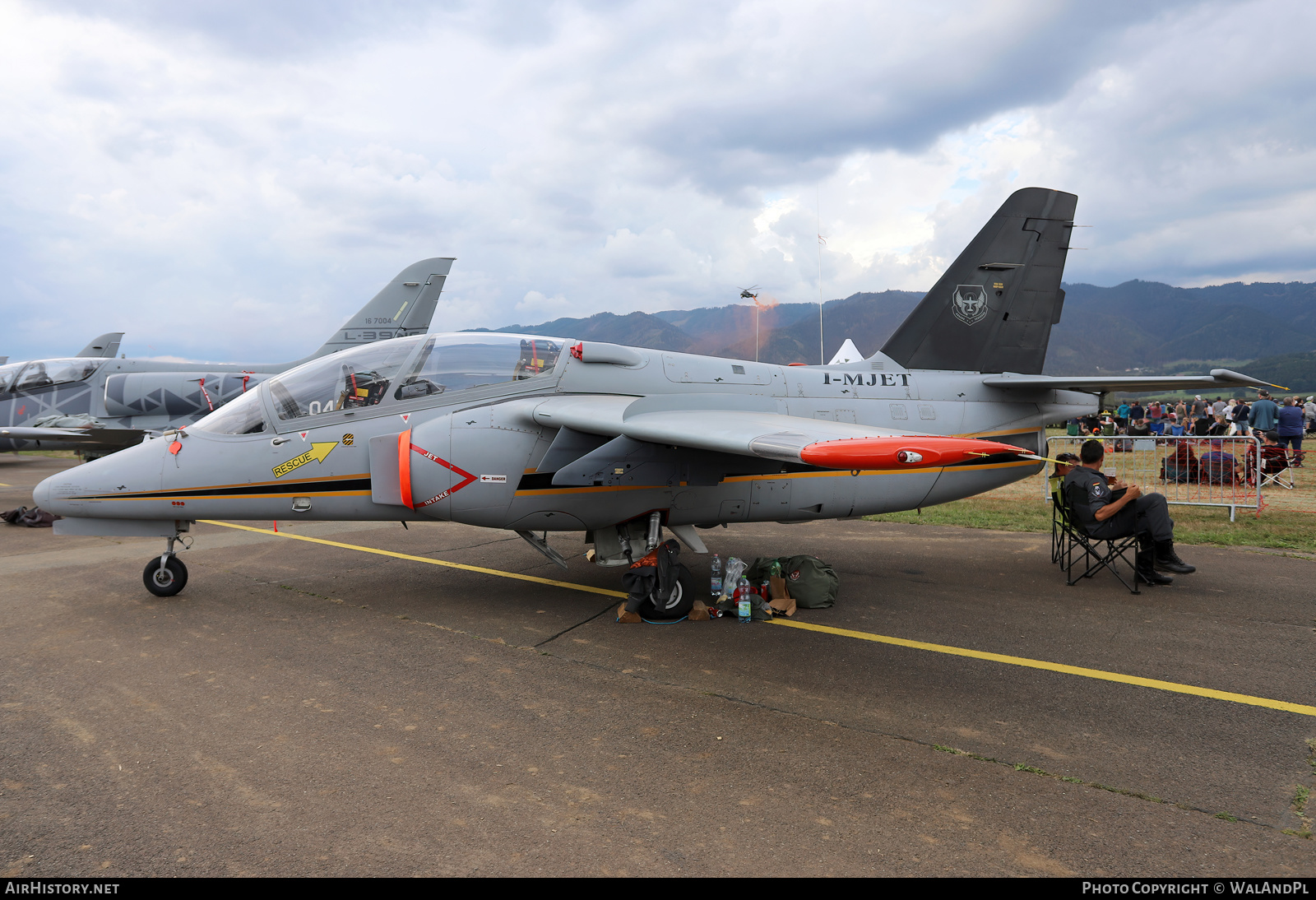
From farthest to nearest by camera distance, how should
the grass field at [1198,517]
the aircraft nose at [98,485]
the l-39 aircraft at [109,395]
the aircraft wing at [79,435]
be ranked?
the l-39 aircraft at [109,395]
the aircraft wing at [79,435]
the grass field at [1198,517]
the aircraft nose at [98,485]

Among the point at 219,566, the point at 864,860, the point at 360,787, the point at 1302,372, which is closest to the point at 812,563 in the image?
the point at 864,860

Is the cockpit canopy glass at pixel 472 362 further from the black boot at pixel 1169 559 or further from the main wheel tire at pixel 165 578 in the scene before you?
the black boot at pixel 1169 559

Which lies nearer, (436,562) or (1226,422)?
(436,562)

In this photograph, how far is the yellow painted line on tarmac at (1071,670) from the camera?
3928 millimetres

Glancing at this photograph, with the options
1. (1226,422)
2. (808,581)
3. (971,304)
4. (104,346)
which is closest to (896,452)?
(808,581)

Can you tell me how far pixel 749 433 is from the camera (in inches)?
183

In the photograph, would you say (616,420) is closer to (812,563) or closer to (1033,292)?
(812,563)

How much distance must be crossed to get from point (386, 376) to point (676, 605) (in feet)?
10.7

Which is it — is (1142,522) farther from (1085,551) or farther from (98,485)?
(98,485)

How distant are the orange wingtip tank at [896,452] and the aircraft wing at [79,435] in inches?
711

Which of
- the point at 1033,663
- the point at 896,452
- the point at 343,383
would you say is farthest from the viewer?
the point at 343,383

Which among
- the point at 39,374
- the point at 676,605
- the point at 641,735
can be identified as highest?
the point at 39,374

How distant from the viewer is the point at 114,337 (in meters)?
24.2

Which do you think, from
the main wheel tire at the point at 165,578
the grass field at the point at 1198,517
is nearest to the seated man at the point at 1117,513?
the grass field at the point at 1198,517
